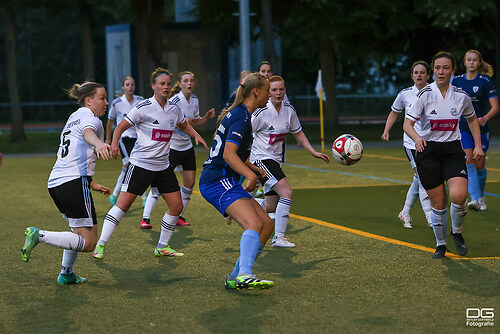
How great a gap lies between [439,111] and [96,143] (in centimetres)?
337

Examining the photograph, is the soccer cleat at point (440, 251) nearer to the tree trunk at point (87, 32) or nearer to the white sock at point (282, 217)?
the white sock at point (282, 217)

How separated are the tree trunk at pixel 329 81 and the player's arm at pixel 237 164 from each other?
87.2ft

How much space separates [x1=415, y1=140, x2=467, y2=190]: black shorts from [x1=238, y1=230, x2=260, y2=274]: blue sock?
220 cm

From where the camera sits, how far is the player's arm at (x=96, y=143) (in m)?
7.02

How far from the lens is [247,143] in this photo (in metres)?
7.35

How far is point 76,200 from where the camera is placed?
24.6 ft

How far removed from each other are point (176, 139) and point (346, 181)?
633 cm

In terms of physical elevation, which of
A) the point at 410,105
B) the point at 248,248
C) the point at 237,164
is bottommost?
the point at 248,248

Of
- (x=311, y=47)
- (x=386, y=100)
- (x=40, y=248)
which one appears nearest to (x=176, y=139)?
(x=40, y=248)

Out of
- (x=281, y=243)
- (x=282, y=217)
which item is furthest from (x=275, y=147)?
(x=281, y=243)

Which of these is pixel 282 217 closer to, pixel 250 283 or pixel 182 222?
pixel 182 222

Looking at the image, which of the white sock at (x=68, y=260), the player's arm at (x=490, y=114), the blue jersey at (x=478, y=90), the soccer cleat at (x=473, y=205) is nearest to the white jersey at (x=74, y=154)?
the white sock at (x=68, y=260)

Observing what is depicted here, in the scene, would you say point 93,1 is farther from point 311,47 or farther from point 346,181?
point 346,181

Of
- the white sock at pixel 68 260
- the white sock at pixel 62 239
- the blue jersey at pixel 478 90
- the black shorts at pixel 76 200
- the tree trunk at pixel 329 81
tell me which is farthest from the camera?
the tree trunk at pixel 329 81
